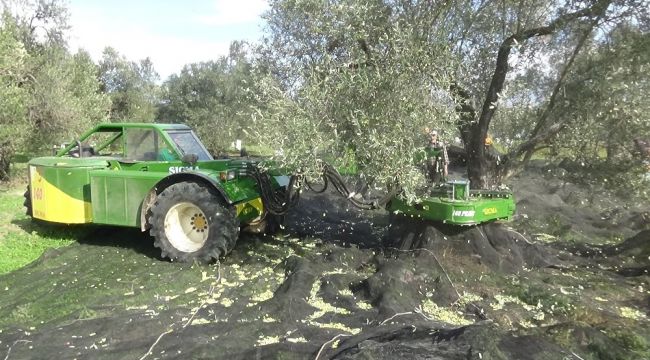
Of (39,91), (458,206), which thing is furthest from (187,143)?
(39,91)

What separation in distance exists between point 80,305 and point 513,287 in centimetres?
441

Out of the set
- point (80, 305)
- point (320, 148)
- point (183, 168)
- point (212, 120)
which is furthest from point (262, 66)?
point (212, 120)

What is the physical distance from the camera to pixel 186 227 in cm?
695

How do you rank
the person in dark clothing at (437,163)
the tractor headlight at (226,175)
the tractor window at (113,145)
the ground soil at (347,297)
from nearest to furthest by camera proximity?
the ground soil at (347,297) → the person in dark clothing at (437,163) → the tractor headlight at (226,175) → the tractor window at (113,145)

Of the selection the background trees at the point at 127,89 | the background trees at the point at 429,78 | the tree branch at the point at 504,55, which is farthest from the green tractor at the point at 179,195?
the background trees at the point at 127,89

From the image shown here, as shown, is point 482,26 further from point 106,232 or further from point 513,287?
point 106,232

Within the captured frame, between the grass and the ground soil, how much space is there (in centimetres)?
25

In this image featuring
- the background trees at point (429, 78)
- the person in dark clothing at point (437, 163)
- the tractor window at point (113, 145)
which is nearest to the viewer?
the background trees at point (429, 78)

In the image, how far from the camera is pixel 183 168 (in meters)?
7.04

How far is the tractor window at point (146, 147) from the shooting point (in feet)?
23.7

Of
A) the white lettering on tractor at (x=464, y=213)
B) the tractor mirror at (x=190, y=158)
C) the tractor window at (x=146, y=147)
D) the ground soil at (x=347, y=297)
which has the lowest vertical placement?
the ground soil at (x=347, y=297)

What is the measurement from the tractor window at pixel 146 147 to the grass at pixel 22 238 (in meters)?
1.65

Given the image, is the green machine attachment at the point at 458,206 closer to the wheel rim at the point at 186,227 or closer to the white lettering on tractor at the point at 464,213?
the white lettering on tractor at the point at 464,213

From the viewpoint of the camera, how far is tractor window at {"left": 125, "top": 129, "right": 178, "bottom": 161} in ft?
23.7
